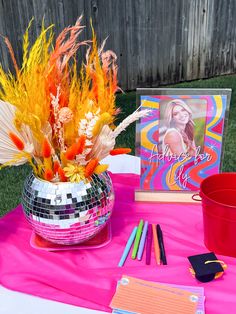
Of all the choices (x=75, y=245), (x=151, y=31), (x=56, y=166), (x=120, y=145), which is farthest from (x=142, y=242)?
Result: (x=151, y=31)

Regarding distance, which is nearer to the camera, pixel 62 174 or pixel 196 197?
pixel 62 174

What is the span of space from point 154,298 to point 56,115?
0.41m

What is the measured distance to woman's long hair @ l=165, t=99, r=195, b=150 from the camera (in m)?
0.98

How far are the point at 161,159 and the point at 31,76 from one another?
0.43 meters

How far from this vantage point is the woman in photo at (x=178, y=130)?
3.24 ft

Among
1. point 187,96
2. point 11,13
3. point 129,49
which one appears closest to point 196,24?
point 129,49

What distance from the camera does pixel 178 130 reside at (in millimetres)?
1004

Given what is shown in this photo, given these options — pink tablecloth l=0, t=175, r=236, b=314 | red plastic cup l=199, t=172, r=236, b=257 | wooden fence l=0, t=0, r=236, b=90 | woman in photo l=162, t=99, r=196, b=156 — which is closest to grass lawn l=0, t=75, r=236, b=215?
wooden fence l=0, t=0, r=236, b=90

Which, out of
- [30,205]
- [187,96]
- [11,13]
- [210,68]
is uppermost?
[11,13]

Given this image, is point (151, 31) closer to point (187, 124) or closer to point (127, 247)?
point (187, 124)

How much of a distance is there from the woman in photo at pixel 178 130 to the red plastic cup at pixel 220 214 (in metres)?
0.15

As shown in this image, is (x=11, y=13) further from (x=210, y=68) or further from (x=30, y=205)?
(x=30, y=205)

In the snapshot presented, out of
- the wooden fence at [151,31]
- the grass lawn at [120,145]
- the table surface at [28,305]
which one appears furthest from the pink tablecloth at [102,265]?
the wooden fence at [151,31]

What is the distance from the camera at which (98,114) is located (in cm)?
81
